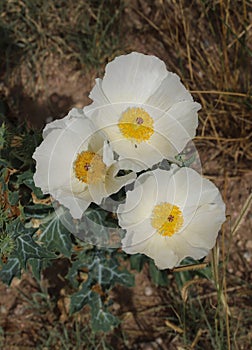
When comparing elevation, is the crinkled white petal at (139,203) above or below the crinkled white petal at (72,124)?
below

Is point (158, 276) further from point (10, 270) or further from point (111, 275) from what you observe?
point (10, 270)

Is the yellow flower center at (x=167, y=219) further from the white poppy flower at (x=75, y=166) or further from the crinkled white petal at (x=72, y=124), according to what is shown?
the crinkled white petal at (x=72, y=124)

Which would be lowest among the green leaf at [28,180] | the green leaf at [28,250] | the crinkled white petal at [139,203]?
the green leaf at [28,250]

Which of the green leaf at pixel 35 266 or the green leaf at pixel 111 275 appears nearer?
the green leaf at pixel 35 266

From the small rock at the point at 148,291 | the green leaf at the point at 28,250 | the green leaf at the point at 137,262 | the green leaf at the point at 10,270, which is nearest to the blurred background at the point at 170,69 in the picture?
the small rock at the point at 148,291

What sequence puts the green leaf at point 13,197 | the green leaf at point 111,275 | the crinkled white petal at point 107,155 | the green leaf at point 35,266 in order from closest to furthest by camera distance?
the crinkled white petal at point 107,155 → the green leaf at point 13,197 → the green leaf at point 35,266 → the green leaf at point 111,275

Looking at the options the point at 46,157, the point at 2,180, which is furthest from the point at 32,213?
the point at 46,157

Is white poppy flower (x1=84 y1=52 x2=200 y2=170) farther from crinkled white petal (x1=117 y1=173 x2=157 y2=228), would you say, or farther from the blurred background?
the blurred background

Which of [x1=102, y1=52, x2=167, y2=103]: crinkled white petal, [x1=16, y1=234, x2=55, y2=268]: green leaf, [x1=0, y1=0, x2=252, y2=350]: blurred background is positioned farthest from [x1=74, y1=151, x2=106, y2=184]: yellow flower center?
[x1=0, y1=0, x2=252, y2=350]: blurred background

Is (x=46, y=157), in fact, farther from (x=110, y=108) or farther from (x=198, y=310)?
(x=198, y=310)
